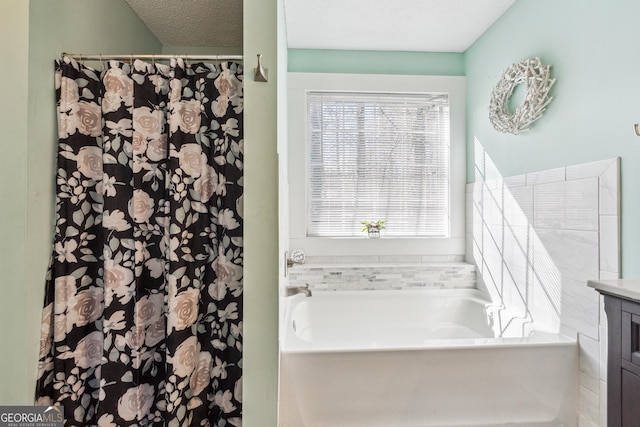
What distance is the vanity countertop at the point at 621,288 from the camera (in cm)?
102

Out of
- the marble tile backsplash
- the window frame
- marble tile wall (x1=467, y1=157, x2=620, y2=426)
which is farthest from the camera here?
the window frame

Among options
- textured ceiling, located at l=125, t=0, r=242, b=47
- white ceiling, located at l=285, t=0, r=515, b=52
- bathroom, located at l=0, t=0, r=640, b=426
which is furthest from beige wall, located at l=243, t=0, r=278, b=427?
white ceiling, located at l=285, t=0, r=515, b=52

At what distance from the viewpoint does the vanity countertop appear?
3.34ft

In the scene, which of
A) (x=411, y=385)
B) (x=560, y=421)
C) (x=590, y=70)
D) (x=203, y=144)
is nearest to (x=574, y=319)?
(x=560, y=421)

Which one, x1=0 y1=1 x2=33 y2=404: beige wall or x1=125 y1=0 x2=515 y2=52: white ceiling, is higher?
x1=125 y1=0 x2=515 y2=52: white ceiling

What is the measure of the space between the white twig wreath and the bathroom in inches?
2.2

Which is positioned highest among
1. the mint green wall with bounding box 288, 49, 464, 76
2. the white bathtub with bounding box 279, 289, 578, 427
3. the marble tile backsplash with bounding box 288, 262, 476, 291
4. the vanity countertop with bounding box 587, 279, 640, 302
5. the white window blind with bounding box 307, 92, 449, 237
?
the mint green wall with bounding box 288, 49, 464, 76

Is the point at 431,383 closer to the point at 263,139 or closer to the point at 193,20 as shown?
the point at 263,139

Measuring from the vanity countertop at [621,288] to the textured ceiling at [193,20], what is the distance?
206 cm

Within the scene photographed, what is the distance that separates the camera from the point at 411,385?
5.45 ft

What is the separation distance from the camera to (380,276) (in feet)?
8.85

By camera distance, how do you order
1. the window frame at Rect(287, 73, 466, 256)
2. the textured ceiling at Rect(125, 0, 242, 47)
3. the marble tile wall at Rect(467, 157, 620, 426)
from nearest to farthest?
the marble tile wall at Rect(467, 157, 620, 426) → the textured ceiling at Rect(125, 0, 242, 47) → the window frame at Rect(287, 73, 466, 256)

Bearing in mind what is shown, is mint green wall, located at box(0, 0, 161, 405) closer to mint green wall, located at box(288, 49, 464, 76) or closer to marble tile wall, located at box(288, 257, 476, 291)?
mint green wall, located at box(288, 49, 464, 76)

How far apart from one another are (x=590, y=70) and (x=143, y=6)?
234 centimetres
